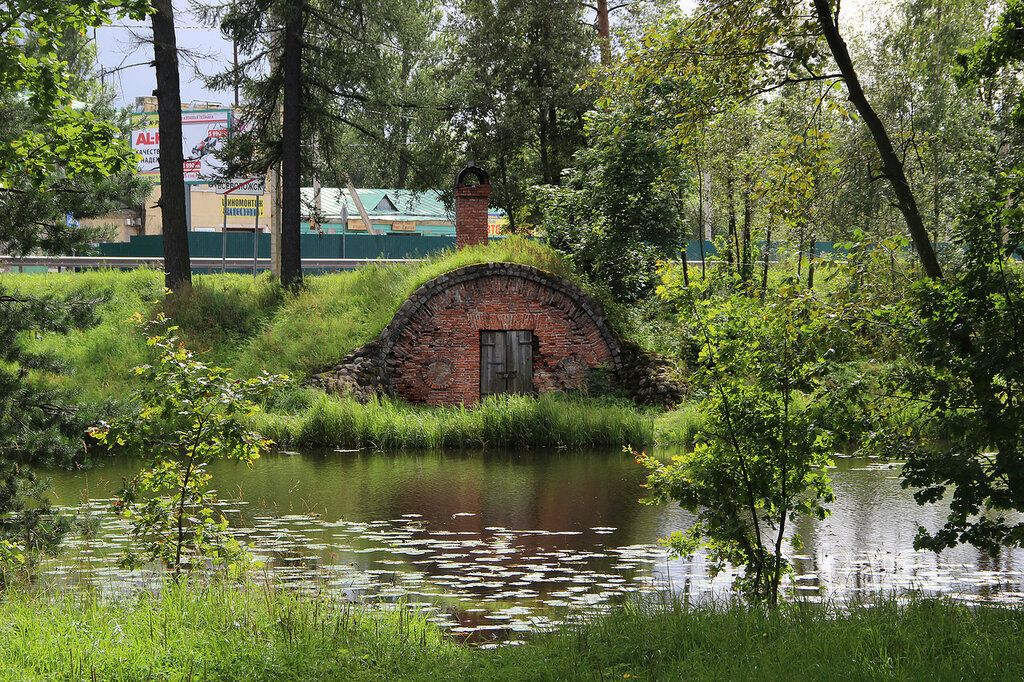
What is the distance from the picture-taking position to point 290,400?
2083cm

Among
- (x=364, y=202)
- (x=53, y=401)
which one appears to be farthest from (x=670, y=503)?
(x=364, y=202)

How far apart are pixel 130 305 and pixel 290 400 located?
7.57 metres

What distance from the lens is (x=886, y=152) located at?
9164 mm

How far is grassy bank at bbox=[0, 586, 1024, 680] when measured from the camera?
18.3ft

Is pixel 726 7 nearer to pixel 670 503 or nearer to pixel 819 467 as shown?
pixel 819 467

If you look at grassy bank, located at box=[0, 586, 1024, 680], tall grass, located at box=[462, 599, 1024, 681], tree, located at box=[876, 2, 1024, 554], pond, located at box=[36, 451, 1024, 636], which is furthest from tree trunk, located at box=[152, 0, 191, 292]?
tree, located at box=[876, 2, 1024, 554]

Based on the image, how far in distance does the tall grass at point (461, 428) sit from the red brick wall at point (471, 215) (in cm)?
630

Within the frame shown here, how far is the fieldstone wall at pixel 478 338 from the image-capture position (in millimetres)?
21969

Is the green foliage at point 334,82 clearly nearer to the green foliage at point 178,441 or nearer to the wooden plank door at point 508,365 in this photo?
the wooden plank door at point 508,365

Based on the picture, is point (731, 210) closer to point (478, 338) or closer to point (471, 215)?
point (471, 215)

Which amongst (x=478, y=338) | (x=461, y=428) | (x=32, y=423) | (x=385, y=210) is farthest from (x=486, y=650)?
(x=385, y=210)

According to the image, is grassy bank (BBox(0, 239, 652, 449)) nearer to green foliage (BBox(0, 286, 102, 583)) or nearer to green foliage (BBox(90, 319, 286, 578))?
green foliage (BBox(0, 286, 102, 583))

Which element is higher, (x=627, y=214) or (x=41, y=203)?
(x=627, y=214)

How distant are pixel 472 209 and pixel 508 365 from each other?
13.9 feet
